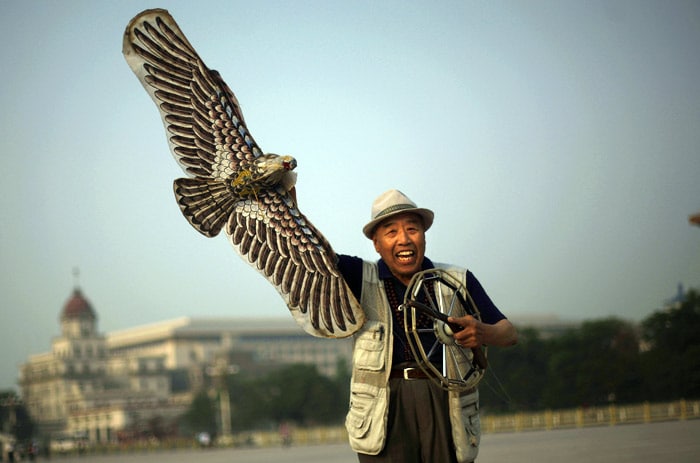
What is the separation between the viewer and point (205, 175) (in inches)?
209

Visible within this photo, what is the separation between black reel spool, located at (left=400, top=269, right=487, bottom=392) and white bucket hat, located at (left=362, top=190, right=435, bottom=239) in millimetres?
241

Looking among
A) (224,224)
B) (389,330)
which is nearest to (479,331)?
(389,330)

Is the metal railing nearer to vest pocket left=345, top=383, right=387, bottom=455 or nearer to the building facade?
vest pocket left=345, top=383, right=387, bottom=455

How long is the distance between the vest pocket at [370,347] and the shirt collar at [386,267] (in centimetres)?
20

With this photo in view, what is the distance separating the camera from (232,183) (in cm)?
520

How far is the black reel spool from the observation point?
15.5 feet

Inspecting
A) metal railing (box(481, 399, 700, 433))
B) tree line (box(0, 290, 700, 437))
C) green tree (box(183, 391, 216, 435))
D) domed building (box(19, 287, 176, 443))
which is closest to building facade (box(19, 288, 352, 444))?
domed building (box(19, 287, 176, 443))

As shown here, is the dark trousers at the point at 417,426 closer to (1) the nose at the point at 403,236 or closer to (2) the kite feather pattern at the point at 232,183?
(2) the kite feather pattern at the point at 232,183

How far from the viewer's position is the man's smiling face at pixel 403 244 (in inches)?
193

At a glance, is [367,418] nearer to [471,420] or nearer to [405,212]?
[471,420]

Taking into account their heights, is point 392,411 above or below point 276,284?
below

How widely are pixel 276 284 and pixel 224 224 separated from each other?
37 cm

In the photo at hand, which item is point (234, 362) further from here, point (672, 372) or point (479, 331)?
point (479, 331)

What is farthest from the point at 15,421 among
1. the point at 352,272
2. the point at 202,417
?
the point at 352,272
